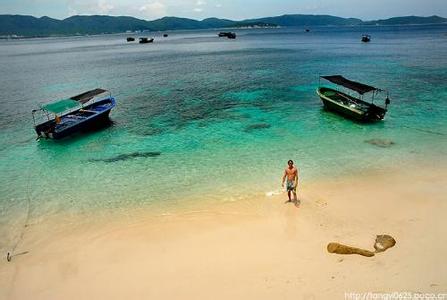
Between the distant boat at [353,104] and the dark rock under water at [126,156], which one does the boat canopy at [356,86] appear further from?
the dark rock under water at [126,156]

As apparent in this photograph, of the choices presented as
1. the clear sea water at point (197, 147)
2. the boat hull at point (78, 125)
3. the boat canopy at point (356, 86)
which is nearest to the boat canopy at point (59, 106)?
the boat hull at point (78, 125)

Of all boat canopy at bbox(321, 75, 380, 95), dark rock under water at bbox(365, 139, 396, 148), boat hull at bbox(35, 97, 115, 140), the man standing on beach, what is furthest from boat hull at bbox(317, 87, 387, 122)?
boat hull at bbox(35, 97, 115, 140)

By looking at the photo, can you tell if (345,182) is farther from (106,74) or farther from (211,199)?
(106,74)

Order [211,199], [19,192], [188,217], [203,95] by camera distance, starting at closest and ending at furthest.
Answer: [188,217]
[211,199]
[19,192]
[203,95]

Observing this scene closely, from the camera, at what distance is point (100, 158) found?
23.6 metres

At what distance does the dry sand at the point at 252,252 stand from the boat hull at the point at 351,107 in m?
11.2

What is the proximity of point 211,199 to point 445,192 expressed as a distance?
10.9 m

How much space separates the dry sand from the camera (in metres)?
10.4

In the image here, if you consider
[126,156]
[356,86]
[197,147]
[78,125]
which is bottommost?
[126,156]

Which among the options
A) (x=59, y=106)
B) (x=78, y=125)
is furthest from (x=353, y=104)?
(x=59, y=106)

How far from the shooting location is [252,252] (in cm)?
1225

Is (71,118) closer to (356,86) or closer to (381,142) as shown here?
(356,86)

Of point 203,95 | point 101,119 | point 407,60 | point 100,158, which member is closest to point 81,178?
point 100,158

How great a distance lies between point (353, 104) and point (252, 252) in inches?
883
